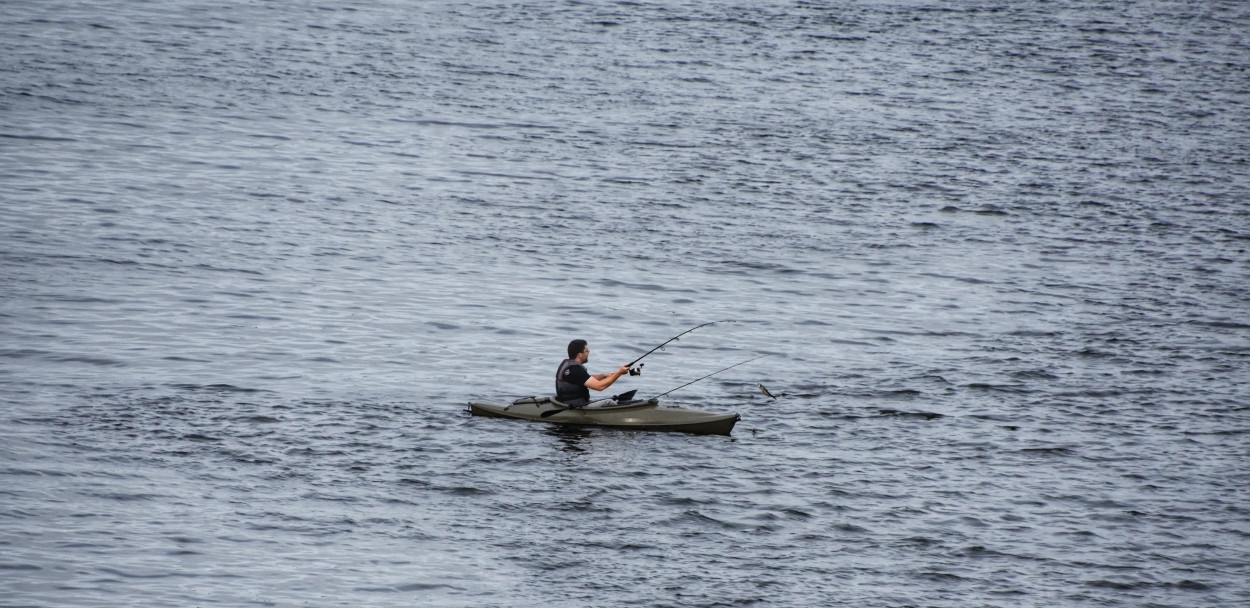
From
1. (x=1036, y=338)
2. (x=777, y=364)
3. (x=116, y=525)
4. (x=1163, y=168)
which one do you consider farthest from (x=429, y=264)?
(x=1163, y=168)

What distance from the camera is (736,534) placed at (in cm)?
1869

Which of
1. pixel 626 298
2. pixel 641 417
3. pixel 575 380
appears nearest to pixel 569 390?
pixel 575 380

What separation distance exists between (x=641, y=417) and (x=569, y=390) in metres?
1.18

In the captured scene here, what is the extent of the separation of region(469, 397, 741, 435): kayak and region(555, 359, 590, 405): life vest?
0.13 metres

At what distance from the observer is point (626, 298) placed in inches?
1252

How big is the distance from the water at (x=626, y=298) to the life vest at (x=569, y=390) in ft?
2.42

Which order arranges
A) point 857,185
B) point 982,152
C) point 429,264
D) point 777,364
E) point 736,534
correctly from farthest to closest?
point 982,152
point 857,185
point 429,264
point 777,364
point 736,534

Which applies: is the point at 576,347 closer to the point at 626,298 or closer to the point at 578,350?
the point at 578,350

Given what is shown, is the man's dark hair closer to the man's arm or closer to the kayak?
the man's arm

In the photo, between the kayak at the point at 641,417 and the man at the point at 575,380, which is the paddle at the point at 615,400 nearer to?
the kayak at the point at 641,417

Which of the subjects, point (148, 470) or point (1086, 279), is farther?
point (1086, 279)

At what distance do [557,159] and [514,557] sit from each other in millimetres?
27682

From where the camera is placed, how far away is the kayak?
2214cm

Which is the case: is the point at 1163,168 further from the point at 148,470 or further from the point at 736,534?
the point at 148,470
